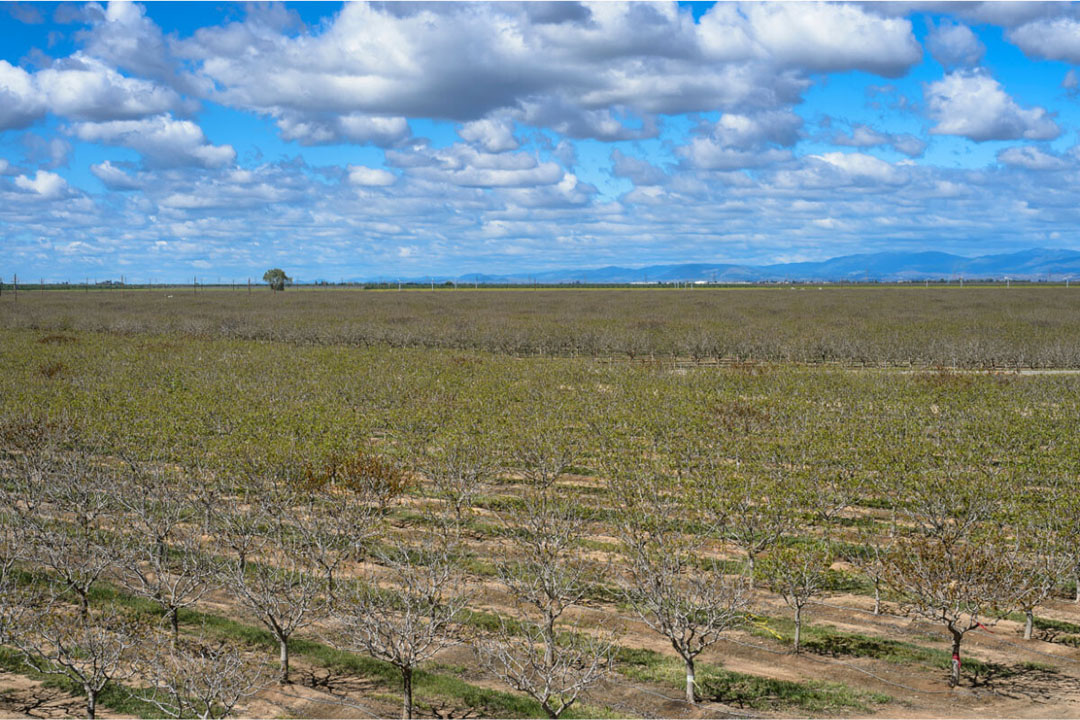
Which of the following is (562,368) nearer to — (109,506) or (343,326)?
(109,506)

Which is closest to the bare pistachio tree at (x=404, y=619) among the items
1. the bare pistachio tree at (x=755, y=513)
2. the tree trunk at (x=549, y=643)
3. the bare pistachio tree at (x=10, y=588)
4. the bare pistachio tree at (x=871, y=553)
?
the tree trunk at (x=549, y=643)

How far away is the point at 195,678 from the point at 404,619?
3.40m

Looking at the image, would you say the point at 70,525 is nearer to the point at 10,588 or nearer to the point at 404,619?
the point at 10,588

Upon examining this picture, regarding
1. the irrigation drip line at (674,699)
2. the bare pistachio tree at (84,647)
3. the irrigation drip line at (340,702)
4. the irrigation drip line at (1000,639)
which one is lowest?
the irrigation drip line at (340,702)

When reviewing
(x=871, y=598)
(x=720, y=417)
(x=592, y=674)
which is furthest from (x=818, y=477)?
(x=592, y=674)

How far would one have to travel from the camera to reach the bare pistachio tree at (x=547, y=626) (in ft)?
42.0

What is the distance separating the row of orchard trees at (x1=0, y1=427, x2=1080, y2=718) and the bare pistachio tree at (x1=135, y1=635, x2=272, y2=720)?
7 cm

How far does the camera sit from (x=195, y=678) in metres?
13.0

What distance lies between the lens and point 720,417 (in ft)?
104

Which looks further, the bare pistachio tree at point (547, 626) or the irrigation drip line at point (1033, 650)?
the irrigation drip line at point (1033, 650)

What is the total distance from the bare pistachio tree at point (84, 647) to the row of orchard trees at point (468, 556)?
0.08m

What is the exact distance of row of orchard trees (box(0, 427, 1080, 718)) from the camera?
44.7ft

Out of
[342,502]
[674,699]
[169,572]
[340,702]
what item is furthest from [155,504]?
[674,699]

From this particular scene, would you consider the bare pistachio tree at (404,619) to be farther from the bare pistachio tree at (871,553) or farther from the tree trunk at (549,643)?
the bare pistachio tree at (871,553)
